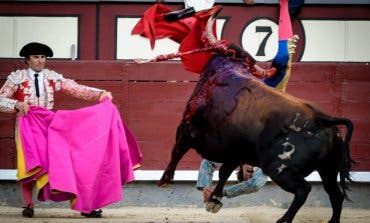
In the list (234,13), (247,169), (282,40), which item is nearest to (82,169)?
(247,169)

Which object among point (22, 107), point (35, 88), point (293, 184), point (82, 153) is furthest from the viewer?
point (35, 88)

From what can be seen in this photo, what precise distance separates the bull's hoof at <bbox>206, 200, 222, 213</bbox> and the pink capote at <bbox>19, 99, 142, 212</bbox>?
1.15m

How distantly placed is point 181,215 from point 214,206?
69.6 inches

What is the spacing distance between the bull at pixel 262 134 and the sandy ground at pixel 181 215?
1274 mm

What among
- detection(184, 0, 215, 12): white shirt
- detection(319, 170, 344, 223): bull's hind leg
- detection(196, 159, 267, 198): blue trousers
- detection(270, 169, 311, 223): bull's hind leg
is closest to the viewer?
detection(270, 169, 311, 223): bull's hind leg

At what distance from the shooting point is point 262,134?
653 centimetres

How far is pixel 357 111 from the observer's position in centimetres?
978

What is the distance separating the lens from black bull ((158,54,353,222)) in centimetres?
636

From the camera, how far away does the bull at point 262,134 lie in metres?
6.36

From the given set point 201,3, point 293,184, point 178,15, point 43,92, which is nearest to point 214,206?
point 293,184

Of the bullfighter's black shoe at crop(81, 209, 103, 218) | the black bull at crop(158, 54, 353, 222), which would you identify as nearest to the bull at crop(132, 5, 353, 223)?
the black bull at crop(158, 54, 353, 222)

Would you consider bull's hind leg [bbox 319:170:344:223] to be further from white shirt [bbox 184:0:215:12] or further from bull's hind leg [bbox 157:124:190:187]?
white shirt [bbox 184:0:215:12]

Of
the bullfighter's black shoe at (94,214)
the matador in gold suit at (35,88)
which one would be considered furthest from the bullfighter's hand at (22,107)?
the bullfighter's black shoe at (94,214)

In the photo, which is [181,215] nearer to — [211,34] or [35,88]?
[35,88]
